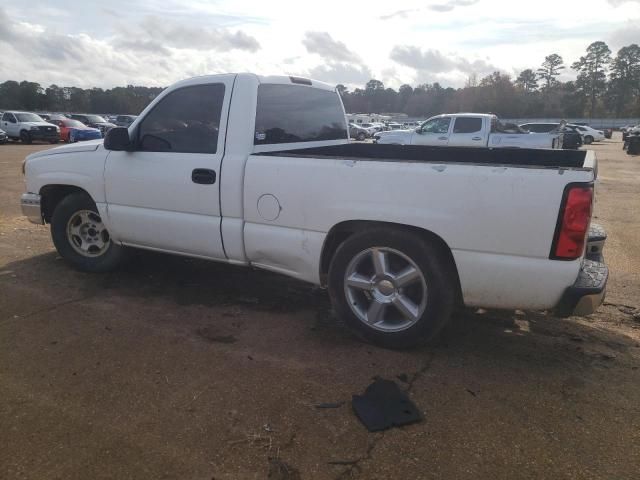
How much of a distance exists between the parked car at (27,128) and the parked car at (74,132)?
394 mm

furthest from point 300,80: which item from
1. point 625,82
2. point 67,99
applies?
point 625,82

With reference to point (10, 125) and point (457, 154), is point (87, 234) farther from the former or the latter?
point (10, 125)

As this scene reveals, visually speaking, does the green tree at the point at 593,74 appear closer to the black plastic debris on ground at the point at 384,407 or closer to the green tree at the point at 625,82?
the green tree at the point at 625,82

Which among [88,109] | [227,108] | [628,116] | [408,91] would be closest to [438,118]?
[227,108]

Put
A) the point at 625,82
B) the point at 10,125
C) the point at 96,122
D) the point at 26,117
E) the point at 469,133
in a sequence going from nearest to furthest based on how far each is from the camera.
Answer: the point at 469,133 < the point at 10,125 < the point at 26,117 < the point at 96,122 < the point at 625,82

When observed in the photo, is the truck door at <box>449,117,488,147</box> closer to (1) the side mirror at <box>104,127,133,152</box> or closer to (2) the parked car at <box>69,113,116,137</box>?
(1) the side mirror at <box>104,127,133,152</box>

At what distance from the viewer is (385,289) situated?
3.51 metres

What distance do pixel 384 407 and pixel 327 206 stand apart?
4.60 ft

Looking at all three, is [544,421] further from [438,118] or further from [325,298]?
[438,118]

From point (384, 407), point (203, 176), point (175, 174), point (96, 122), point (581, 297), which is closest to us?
point (384, 407)

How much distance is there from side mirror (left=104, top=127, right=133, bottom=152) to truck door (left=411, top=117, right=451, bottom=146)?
14.3 meters

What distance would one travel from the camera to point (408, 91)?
123m

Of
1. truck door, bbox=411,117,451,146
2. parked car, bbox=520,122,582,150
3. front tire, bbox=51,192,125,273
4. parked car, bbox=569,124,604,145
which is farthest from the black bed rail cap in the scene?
parked car, bbox=569,124,604,145

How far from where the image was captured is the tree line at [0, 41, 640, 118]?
76375mm
